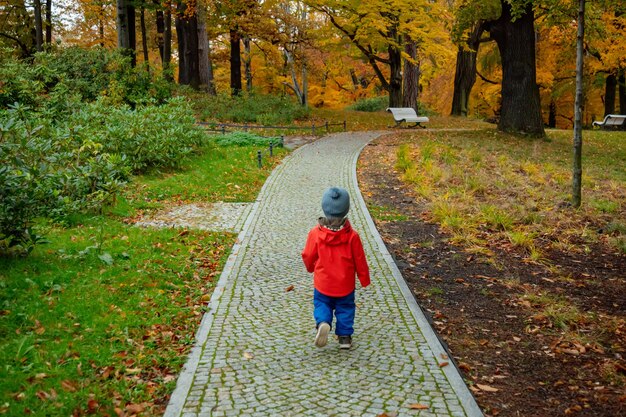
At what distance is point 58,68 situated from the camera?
2206 centimetres

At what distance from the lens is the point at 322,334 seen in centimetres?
523

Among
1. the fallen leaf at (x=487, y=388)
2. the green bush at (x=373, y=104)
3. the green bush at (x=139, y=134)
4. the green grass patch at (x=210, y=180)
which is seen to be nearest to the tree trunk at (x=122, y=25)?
the green bush at (x=139, y=134)

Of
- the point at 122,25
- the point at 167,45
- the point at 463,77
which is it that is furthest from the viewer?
the point at 463,77

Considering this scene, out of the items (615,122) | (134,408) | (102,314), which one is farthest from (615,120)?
(134,408)

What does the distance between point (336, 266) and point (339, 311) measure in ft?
1.50

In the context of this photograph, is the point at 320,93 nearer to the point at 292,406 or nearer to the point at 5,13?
the point at 5,13

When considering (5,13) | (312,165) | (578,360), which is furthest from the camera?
(5,13)

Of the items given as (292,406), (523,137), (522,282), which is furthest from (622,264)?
(523,137)

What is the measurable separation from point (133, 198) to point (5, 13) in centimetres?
2793

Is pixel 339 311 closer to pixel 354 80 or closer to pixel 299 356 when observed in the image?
pixel 299 356

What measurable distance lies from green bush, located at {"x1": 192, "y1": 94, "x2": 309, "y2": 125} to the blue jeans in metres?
20.2

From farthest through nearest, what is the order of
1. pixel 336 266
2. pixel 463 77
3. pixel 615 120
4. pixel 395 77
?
pixel 463 77 < pixel 395 77 < pixel 615 120 < pixel 336 266

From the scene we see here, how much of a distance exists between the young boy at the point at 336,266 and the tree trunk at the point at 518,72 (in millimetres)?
17033

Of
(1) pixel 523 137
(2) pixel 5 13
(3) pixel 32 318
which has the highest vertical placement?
(2) pixel 5 13
